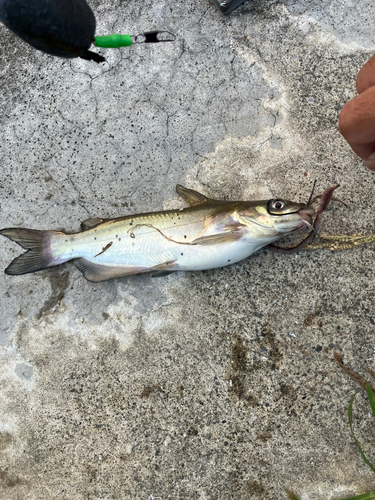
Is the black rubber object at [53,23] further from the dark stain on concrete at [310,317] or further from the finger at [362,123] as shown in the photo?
the dark stain on concrete at [310,317]

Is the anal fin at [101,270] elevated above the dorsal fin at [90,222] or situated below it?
below

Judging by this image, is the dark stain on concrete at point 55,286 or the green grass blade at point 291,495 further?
the dark stain on concrete at point 55,286

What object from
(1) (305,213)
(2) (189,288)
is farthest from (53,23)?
(2) (189,288)

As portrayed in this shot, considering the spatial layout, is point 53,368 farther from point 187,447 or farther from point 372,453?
point 372,453

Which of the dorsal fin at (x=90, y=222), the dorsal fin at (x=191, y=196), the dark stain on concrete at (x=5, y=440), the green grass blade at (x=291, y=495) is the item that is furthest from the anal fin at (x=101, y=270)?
the green grass blade at (x=291, y=495)

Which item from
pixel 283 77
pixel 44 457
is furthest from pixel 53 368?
pixel 283 77

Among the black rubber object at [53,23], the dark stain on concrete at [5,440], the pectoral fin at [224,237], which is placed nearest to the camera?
the black rubber object at [53,23]

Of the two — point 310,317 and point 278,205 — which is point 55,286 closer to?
point 278,205
